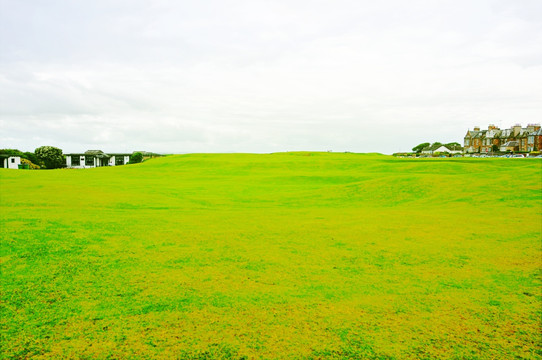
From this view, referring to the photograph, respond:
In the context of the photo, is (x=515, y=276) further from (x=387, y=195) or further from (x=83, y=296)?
(x=387, y=195)

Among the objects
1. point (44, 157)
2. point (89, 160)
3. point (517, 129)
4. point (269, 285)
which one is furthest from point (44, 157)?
point (517, 129)

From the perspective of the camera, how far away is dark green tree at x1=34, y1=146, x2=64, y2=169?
9331 cm

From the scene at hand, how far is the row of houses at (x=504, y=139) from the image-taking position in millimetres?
110375

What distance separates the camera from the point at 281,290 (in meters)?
7.37

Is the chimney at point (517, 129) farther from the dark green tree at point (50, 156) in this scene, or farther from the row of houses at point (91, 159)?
the dark green tree at point (50, 156)

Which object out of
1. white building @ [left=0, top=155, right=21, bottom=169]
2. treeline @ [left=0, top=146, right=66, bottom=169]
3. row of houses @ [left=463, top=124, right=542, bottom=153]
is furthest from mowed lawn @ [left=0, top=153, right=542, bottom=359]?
row of houses @ [left=463, top=124, right=542, bottom=153]

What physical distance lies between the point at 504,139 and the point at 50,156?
140298 millimetres

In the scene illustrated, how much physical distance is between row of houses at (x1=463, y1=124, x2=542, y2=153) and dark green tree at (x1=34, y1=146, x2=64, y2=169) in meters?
135

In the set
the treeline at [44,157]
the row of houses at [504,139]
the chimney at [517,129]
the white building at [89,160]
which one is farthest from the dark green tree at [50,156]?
the chimney at [517,129]

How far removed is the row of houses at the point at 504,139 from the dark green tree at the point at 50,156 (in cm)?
13498

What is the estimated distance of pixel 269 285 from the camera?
7.64m

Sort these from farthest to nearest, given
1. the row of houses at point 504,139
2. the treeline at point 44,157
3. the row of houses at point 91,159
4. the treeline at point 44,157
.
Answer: the row of houses at point 504,139 → the row of houses at point 91,159 → the treeline at point 44,157 → the treeline at point 44,157

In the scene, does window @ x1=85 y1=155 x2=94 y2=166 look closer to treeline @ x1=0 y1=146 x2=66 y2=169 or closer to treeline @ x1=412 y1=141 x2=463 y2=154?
treeline @ x1=0 y1=146 x2=66 y2=169

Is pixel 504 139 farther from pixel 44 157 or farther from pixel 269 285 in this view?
pixel 269 285
